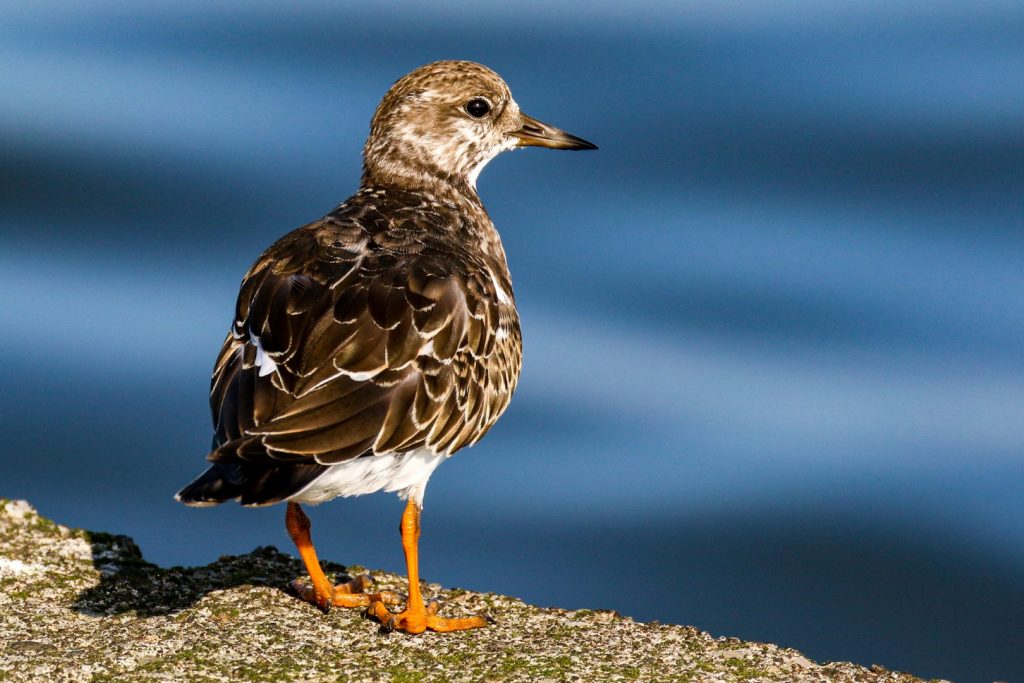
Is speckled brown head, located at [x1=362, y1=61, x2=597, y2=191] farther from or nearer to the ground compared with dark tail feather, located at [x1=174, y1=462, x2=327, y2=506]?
farther from the ground

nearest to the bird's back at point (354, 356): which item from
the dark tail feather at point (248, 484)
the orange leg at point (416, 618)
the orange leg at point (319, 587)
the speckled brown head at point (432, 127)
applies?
the dark tail feather at point (248, 484)

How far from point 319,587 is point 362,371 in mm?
792

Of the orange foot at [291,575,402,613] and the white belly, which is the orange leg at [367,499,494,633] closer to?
the orange foot at [291,575,402,613]

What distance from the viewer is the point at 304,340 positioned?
4.17m

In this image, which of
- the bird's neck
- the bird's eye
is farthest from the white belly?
the bird's eye

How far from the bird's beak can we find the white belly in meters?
1.86

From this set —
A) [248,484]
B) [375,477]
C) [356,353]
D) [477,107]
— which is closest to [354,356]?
[356,353]

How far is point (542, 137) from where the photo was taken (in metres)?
6.00

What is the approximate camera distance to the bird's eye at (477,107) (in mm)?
5699

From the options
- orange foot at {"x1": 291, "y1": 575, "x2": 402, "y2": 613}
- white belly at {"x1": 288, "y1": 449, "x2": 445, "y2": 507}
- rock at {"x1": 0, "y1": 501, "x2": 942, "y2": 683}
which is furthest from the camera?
orange foot at {"x1": 291, "y1": 575, "x2": 402, "y2": 613}

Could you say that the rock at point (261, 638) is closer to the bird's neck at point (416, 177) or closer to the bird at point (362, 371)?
the bird at point (362, 371)

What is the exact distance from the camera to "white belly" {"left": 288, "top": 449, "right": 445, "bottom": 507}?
4.06m

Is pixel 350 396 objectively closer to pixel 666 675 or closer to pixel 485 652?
pixel 485 652

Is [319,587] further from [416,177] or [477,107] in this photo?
[477,107]
